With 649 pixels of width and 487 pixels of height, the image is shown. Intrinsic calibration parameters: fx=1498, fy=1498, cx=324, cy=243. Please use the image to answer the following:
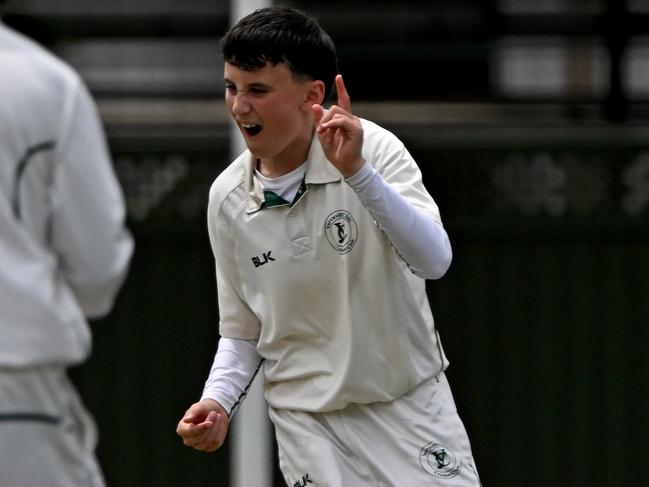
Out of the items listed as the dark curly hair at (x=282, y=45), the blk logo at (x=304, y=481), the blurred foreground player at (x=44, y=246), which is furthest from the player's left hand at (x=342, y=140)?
the blk logo at (x=304, y=481)

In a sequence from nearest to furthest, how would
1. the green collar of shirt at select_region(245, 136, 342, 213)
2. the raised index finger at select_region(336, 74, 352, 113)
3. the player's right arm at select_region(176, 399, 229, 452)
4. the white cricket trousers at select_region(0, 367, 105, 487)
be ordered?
the white cricket trousers at select_region(0, 367, 105, 487), the raised index finger at select_region(336, 74, 352, 113), the player's right arm at select_region(176, 399, 229, 452), the green collar of shirt at select_region(245, 136, 342, 213)

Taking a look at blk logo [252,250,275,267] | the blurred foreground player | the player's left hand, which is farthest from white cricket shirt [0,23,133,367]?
blk logo [252,250,275,267]

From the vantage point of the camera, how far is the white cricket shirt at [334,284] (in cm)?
416

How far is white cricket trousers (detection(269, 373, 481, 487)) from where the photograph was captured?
421 centimetres

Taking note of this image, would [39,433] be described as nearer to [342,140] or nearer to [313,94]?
[342,140]

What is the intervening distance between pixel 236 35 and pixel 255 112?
222 mm

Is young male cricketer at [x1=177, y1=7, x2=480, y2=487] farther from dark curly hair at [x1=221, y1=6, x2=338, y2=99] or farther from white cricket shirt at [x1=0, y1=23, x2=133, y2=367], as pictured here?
white cricket shirt at [x1=0, y1=23, x2=133, y2=367]

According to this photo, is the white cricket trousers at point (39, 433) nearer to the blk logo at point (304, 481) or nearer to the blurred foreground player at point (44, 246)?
the blurred foreground player at point (44, 246)

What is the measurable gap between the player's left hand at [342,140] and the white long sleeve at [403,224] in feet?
0.10

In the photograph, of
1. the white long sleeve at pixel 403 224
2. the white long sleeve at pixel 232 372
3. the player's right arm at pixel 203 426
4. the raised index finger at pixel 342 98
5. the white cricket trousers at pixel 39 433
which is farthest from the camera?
the white long sleeve at pixel 232 372

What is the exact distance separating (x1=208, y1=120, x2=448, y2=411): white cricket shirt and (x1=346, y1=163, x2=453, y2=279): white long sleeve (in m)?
0.20

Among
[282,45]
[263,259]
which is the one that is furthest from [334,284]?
[282,45]

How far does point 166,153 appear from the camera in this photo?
7.39 m

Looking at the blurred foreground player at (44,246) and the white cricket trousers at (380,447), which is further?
the white cricket trousers at (380,447)
